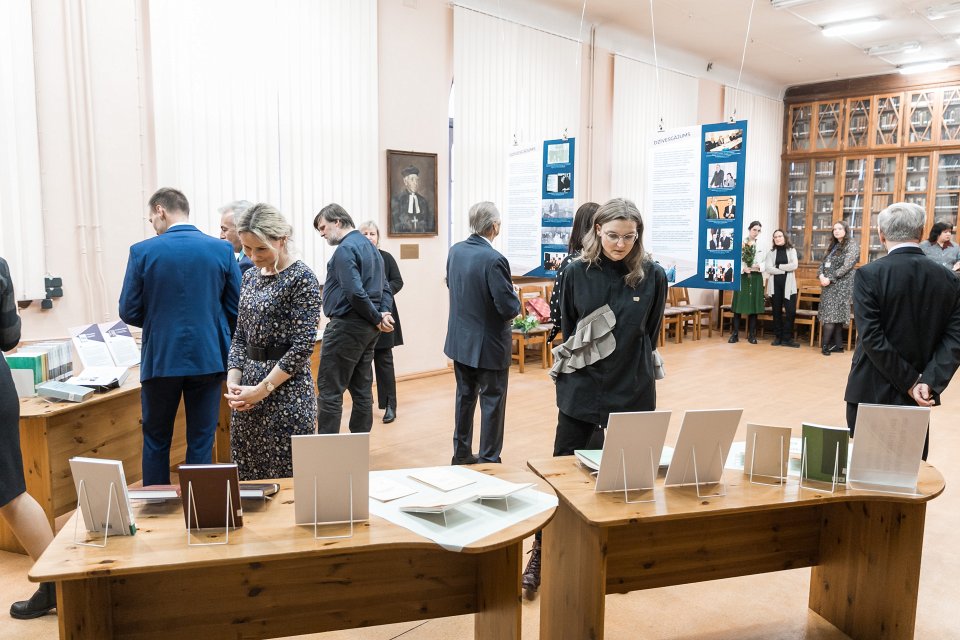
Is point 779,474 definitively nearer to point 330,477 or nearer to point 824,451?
point 824,451

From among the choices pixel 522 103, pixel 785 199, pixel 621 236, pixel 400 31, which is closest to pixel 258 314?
pixel 621 236

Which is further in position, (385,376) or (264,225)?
(385,376)

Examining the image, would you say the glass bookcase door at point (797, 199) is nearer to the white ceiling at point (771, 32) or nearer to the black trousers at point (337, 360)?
the white ceiling at point (771, 32)

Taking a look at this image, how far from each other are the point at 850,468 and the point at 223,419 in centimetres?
346

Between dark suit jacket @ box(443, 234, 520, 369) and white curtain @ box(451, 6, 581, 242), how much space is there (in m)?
3.67

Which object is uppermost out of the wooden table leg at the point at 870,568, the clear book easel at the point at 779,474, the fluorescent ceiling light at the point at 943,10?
the fluorescent ceiling light at the point at 943,10

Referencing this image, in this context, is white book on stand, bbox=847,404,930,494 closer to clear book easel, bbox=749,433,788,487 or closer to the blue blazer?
clear book easel, bbox=749,433,788,487

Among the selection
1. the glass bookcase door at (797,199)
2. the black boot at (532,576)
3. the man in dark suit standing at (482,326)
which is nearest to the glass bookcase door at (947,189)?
the glass bookcase door at (797,199)

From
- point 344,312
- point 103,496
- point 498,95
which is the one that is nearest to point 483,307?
point 344,312

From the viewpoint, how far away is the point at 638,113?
33.3ft

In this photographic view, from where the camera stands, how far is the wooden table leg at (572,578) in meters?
2.20

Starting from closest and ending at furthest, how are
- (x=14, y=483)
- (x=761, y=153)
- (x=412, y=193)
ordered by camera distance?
(x=14, y=483), (x=412, y=193), (x=761, y=153)

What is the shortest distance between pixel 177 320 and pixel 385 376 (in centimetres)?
262

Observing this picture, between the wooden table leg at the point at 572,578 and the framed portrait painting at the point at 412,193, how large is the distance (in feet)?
17.2
